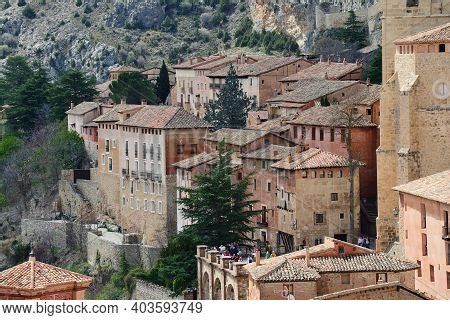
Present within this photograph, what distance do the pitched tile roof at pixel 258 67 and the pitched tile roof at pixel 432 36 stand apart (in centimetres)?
3126

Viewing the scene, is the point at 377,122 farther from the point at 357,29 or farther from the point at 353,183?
the point at 357,29

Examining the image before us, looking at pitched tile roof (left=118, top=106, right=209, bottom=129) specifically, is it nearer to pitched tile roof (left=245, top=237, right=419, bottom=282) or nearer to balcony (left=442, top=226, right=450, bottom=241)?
pitched tile roof (left=245, top=237, right=419, bottom=282)

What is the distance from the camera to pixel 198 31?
5792 inches

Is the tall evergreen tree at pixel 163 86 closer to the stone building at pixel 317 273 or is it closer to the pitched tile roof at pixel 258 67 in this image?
the pitched tile roof at pixel 258 67

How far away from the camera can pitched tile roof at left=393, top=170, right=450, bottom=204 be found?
54938 millimetres

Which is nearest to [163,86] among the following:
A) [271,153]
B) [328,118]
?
[328,118]

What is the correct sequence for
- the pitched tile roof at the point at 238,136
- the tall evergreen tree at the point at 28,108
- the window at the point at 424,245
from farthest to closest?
the tall evergreen tree at the point at 28,108, the pitched tile roof at the point at 238,136, the window at the point at 424,245

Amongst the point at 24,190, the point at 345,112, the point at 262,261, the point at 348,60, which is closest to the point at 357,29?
the point at 348,60

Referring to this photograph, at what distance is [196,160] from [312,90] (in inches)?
323

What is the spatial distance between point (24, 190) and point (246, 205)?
2666cm

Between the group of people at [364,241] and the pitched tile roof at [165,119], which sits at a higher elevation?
the pitched tile roof at [165,119]

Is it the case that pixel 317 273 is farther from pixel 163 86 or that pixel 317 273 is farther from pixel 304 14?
pixel 304 14

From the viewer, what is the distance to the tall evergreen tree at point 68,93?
102500mm

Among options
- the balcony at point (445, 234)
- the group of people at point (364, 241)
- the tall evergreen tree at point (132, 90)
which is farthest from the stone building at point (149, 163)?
the balcony at point (445, 234)
